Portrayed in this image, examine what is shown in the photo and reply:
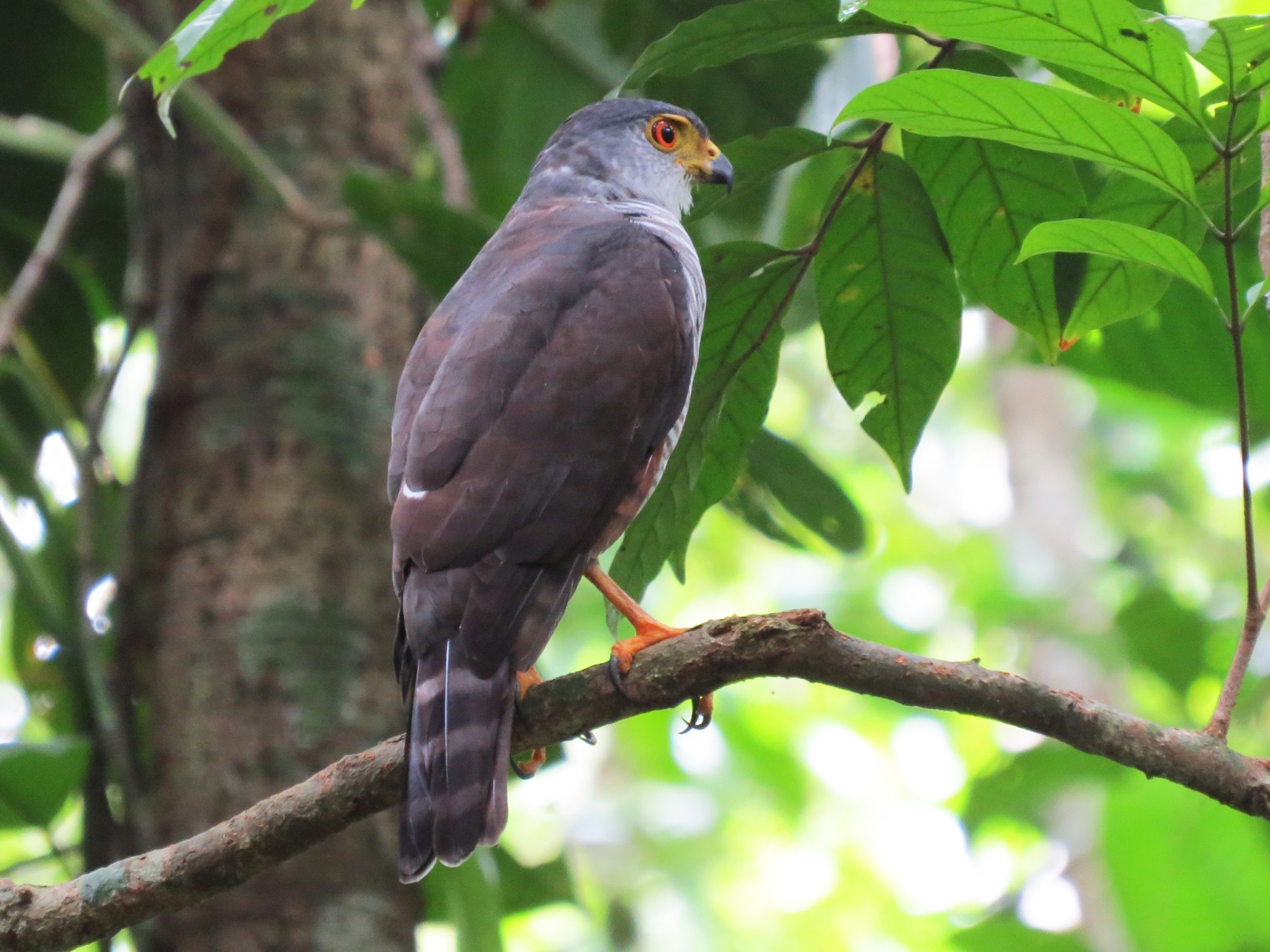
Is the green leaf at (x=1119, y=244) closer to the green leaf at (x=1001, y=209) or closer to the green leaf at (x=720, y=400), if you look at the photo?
the green leaf at (x=1001, y=209)

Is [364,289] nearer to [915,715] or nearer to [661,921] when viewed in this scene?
[915,715]

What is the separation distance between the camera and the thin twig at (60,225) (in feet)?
12.7

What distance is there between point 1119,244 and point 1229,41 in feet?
0.89

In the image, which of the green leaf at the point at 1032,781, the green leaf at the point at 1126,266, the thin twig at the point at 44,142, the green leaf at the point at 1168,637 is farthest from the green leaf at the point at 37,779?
the green leaf at the point at 1168,637

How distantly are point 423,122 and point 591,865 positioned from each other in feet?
23.3

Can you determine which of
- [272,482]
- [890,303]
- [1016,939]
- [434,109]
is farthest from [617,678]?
[434,109]

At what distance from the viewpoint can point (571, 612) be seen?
9766 mm

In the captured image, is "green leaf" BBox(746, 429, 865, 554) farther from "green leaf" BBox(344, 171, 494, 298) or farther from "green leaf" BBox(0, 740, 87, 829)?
"green leaf" BBox(0, 740, 87, 829)

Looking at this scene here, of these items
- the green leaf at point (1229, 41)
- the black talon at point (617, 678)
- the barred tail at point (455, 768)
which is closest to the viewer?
the green leaf at point (1229, 41)

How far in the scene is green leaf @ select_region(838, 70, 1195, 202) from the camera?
5.64 ft

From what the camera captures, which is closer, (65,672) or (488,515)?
(488,515)

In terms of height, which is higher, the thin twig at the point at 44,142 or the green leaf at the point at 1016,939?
the thin twig at the point at 44,142

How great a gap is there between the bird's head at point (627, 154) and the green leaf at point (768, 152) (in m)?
1.17

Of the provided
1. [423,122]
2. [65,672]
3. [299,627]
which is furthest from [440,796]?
[423,122]
